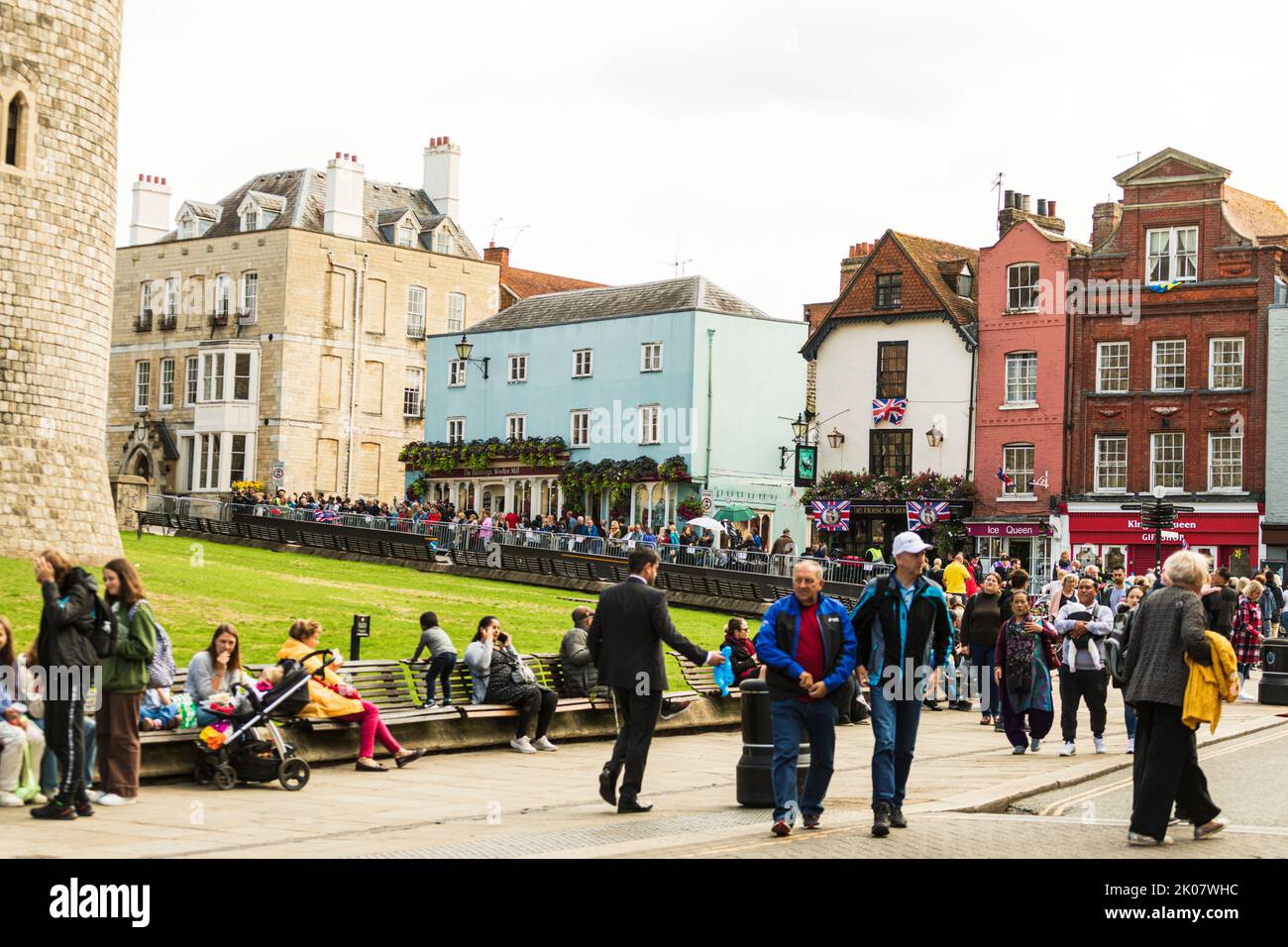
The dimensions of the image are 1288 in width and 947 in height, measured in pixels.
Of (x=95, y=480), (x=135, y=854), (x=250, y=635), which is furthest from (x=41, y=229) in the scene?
(x=135, y=854)

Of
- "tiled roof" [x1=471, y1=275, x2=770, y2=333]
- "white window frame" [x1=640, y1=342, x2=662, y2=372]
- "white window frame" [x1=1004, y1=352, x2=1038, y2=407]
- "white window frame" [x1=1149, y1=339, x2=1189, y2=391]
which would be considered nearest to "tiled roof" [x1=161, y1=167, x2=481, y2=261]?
"tiled roof" [x1=471, y1=275, x2=770, y2=333]

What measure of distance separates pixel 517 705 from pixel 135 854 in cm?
744

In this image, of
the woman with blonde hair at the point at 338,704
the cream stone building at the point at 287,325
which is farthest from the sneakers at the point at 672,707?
the cream stone building at the point at 287,325

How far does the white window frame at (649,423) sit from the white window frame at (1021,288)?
1130 centimetres

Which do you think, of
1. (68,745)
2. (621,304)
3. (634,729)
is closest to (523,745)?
(634,729)

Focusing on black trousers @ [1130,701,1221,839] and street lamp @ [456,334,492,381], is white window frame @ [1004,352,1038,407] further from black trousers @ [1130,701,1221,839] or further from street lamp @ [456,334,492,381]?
black trousers @ [1130,701,1221,839]

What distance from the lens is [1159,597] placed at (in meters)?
10.6

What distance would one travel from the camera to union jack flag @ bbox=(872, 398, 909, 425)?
50.3 m

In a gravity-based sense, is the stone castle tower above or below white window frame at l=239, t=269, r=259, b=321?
below

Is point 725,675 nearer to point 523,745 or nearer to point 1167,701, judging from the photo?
point 523,745

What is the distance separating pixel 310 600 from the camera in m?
29.6

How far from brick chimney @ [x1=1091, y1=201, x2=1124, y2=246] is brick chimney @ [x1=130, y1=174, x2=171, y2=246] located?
38.2m
